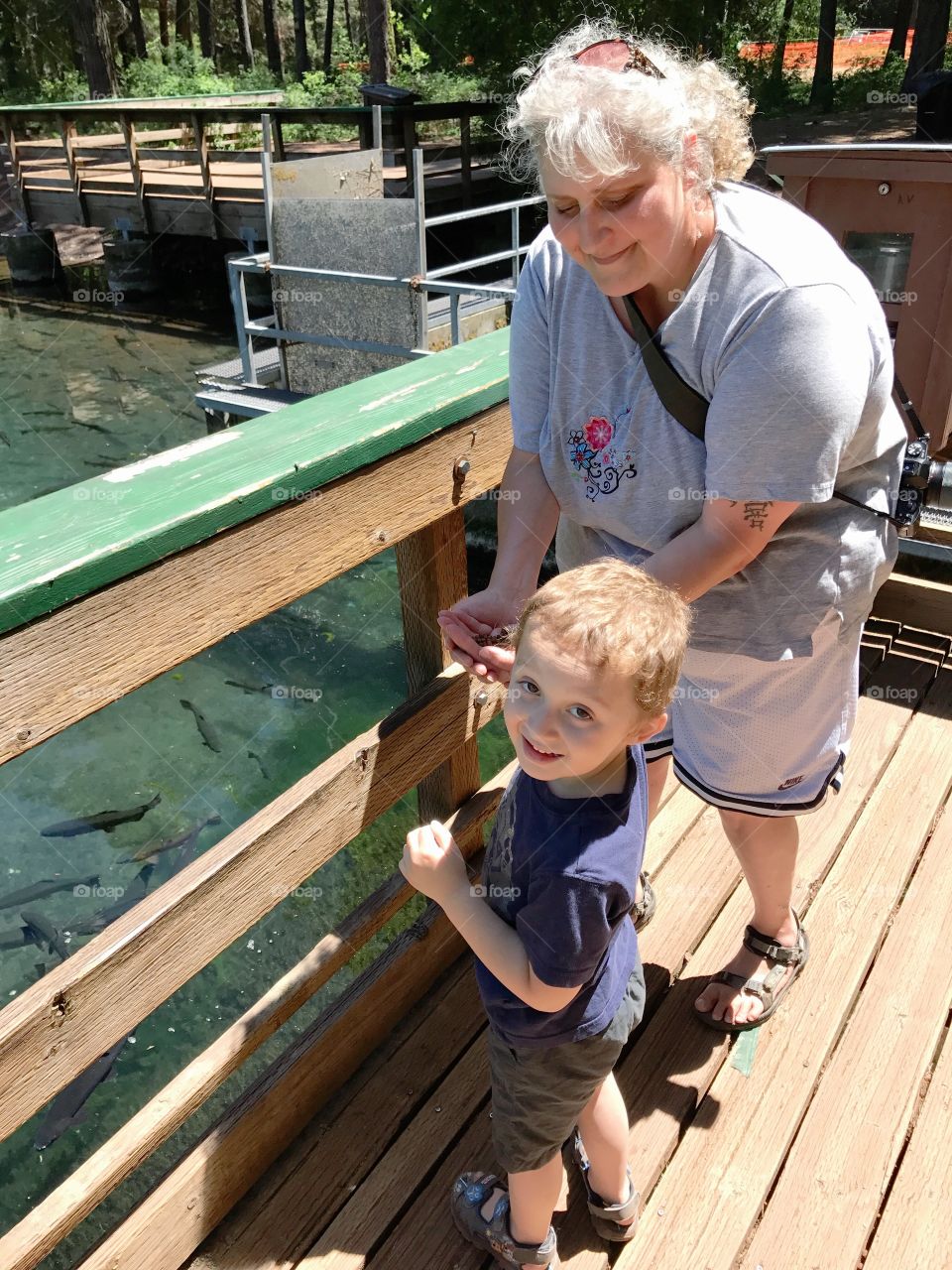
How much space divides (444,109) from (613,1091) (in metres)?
13.3

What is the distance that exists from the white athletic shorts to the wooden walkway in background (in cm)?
51

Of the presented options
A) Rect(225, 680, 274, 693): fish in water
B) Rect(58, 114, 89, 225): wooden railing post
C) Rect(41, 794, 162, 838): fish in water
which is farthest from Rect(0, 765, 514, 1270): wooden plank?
Rect(58, 114, 89, 225): wooden railing post

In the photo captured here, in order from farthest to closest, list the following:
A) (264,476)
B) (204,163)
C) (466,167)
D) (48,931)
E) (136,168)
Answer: (466,167)
(136,168)
(204,163)
(48,931)
(264,476)

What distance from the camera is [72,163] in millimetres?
15047

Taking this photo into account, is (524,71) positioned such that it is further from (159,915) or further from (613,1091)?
(613,1091)

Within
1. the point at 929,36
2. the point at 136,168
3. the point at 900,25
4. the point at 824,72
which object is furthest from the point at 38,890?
the point at 900,25

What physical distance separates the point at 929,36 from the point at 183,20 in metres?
33.0

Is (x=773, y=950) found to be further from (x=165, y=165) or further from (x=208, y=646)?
(x=165, y=165)

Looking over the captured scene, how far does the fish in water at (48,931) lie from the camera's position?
4590 mm

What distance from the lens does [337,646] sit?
746 centimetres

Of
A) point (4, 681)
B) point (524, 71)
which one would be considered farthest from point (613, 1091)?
point (524, 71)

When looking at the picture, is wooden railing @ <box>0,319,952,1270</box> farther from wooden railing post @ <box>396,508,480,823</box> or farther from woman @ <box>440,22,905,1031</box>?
woman @ <box>440,22,905,1031</box>

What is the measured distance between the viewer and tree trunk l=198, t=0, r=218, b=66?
3740cm

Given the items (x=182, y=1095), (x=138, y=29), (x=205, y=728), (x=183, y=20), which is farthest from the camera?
(x=183, y=20)
